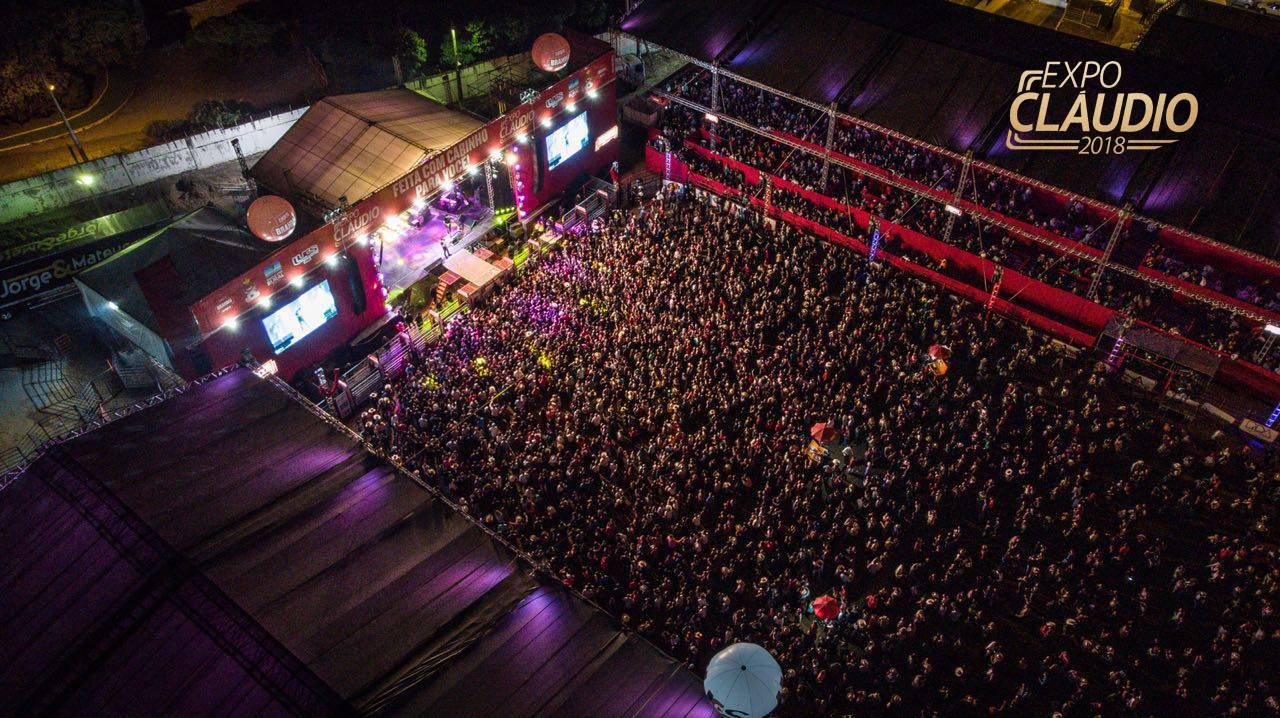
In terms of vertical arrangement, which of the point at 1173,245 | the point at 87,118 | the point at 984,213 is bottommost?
the point at 1173,245

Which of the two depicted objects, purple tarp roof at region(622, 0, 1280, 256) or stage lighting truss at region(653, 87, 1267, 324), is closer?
purple tarp roof at region(622, 0, 1280, 256)

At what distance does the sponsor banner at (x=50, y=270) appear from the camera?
24594 mm

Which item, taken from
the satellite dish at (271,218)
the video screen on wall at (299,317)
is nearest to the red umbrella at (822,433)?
the video screen on wall at (299,317)

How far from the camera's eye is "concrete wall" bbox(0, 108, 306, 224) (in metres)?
27.7

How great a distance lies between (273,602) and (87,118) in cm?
2728

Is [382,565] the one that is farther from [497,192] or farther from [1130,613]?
[497,192]

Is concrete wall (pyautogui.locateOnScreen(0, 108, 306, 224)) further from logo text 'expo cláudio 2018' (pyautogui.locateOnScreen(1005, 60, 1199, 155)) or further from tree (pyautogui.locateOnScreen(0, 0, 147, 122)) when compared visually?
logo text 'expo cláudio 2018' (pyautogui.locateOnScreen(1005, 60, 1199, 155))

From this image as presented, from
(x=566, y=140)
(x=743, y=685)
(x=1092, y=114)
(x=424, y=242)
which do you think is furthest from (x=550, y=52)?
(x=743, y=685)

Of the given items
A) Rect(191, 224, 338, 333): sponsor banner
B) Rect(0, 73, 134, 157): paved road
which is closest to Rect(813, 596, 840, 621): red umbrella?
Rect(191, 224, 338, 333): sponsor banner

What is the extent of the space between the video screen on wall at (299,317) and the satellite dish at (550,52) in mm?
10874

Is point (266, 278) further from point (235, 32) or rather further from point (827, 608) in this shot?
point (235, 32)

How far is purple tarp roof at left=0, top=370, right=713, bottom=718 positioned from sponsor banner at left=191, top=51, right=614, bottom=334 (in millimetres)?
5928

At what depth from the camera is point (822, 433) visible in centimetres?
2059

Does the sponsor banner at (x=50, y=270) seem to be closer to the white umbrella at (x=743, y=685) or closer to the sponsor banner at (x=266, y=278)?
the sponsor banner at (x=266, y=278)
